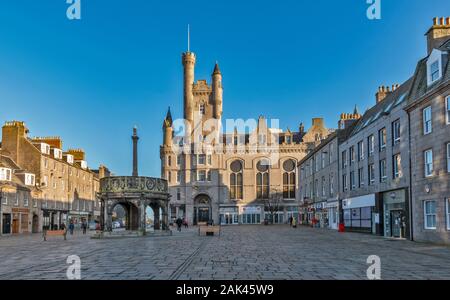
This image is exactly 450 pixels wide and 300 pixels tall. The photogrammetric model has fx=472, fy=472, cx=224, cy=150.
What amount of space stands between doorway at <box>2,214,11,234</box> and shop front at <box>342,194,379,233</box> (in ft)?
116

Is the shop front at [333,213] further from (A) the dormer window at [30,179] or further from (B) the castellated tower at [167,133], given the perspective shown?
(B) the castellated tower at [167,133]

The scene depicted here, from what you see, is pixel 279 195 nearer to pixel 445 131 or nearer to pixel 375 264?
pixel 445 131

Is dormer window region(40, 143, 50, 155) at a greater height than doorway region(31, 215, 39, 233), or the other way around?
dormer window region(40, 143, 50, 155)

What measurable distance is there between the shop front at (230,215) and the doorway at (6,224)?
44.3 metres

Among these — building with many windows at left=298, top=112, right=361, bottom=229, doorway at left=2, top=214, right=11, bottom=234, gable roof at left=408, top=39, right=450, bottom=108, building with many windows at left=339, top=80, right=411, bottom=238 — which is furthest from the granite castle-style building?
gable roof at left=408, top=39, right=450, bottom=108

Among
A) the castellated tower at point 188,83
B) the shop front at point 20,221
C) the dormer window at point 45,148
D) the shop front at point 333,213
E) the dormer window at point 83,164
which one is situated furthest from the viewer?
the castellated tower at point 188,83

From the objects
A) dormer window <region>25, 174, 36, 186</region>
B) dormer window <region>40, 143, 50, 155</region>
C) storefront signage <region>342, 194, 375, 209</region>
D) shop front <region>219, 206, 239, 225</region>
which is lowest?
shop front <region>219, 206, 239, 225</region>

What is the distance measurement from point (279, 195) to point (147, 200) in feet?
175

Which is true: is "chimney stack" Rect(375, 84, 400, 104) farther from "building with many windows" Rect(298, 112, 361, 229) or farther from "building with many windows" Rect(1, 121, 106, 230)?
"building with many windows" Rect(1, 121, 106, 230)

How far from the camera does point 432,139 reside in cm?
2766

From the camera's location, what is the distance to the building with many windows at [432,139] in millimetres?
26172

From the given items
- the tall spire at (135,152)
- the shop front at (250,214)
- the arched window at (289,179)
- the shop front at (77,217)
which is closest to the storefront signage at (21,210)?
the shop front at (77,217)

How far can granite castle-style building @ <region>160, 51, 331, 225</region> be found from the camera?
88.3m
